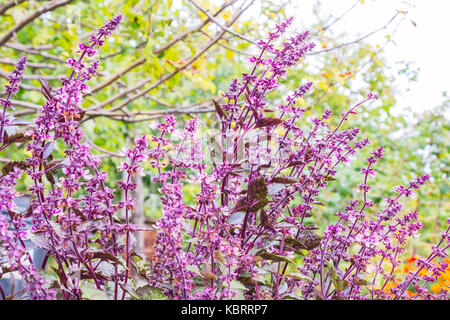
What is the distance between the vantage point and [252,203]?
809 mm

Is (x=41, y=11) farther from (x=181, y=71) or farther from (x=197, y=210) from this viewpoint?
(x=197, y=210)

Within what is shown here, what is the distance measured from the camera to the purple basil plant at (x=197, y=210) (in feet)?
2.28

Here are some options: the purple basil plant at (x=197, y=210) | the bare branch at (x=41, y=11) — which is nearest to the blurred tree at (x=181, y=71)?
the bare branch at (x=41, y=11)

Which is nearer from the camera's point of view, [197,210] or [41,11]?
[197,210]

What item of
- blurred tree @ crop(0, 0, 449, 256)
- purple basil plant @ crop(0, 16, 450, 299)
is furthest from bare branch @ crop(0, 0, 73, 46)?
purple basil plant @ crop(0, 16, 450, 299)

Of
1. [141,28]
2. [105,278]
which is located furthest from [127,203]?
[141,28]

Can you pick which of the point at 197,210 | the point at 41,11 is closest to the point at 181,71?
the point at 41,11

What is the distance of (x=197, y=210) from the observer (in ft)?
2.66

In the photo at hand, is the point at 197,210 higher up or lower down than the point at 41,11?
lower down

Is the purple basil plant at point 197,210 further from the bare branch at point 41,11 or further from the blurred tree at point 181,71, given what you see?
the bare branch at point 41,11

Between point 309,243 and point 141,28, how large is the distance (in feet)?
8.10

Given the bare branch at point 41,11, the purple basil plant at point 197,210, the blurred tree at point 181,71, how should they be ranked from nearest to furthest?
the purple basil plant at point 197,210 < the bare branch at point 41,11 < the blurred tree at point 181,71

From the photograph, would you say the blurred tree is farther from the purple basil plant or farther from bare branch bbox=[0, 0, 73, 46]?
the purple basil plant
